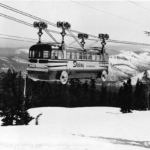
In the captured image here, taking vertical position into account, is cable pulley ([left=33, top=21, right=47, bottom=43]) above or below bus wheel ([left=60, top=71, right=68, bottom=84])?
above

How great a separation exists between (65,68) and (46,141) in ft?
38.8

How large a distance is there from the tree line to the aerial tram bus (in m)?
23.0

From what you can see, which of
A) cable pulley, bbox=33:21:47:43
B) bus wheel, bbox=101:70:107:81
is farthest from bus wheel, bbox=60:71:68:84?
bus wheel, bbox=101:70:107:81

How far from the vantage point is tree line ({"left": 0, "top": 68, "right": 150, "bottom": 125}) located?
42.8 metres

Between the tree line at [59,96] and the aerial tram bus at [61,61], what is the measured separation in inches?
907

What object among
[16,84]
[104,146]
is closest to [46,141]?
[104,146]

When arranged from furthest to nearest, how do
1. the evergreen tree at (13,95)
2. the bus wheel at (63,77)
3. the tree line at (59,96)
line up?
the tree line at (59,96) → the evergreen tree at (13,95) → the bus wheel at (63,77)

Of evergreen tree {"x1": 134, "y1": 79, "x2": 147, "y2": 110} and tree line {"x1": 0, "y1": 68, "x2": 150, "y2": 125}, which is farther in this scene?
evergreen tree {"x1": 134, "y1": 79, "x2": 147, "y2": 110}

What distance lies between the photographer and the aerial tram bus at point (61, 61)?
17.0 meters

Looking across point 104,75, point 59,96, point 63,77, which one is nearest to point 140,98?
point 59,96

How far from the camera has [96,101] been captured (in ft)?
400

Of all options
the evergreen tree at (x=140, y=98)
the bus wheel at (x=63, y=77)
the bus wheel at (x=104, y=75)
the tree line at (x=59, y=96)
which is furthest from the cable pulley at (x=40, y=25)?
the evergreen tree at (x=140, y=98)

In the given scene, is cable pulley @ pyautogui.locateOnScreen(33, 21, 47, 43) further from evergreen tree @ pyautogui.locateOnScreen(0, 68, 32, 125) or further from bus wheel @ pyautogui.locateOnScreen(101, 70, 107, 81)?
evergreen tree @ pyautogui.locateOnScreen(0, 68, 32, 125)

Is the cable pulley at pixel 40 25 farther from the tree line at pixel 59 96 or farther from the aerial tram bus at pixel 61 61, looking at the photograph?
the tree line at pixel 59 96
